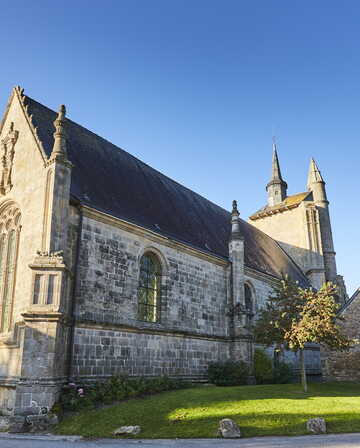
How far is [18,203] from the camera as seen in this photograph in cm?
1368

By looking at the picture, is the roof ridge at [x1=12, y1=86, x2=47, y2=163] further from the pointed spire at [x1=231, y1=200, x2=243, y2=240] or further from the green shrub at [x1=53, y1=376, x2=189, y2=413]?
the pointed spire at [x1=231, y1=200, x2=243, y2=240]

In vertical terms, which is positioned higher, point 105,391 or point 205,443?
point 105,391

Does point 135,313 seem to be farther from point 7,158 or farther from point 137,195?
point 7,158

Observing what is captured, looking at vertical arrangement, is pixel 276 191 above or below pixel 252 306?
above

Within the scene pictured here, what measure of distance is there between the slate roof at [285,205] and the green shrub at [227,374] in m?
19.7

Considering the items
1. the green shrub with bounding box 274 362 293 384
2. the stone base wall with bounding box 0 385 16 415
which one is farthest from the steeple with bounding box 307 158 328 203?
the stone base wall with bounding box 0 385 16 415

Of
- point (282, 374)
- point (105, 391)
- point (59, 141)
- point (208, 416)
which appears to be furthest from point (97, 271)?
point (282, 374)

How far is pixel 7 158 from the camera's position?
48.5 feet

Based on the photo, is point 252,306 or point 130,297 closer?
point 130,297

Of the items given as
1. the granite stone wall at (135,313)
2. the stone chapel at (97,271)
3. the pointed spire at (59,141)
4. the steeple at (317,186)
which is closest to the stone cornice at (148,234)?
the stone chapel at (97,271)

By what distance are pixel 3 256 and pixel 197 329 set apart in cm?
790

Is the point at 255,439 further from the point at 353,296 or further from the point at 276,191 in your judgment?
the point at 276,191

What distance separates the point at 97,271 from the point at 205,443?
261 inches

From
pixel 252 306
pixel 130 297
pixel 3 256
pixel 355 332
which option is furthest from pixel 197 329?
pixel 355 332
